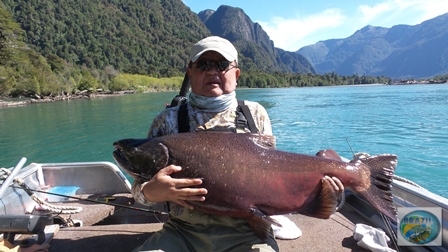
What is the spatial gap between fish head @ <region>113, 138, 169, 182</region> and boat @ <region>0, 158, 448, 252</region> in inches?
61.1

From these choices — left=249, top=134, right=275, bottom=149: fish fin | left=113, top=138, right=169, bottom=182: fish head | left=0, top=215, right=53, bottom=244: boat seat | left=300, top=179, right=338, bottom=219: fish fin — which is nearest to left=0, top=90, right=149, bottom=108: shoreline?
left=0, top=215, right=53, bottom=244: boat seat

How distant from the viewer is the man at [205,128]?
257cm

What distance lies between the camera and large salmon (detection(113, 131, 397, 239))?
2410 millimetres

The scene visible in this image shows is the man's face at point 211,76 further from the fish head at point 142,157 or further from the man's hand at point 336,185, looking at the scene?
the man's hand at point 336,185

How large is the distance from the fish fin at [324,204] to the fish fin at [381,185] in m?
0.25

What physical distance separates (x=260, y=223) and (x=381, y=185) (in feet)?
2.98

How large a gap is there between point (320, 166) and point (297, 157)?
0.17 meters

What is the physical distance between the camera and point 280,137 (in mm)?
20594

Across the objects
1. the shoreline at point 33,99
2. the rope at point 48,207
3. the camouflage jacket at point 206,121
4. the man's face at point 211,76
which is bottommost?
the shoreline at point 33,99

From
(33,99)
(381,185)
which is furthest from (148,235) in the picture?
(33,99)

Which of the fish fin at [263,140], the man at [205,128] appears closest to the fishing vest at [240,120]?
the man at [205,128]

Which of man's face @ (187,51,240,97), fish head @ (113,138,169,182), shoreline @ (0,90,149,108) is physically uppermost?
man's face @ (187,51,240,97)

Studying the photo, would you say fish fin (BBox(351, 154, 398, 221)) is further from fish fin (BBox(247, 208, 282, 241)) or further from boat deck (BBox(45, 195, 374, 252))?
boat deck (BBox(45, 195, 374, 252))

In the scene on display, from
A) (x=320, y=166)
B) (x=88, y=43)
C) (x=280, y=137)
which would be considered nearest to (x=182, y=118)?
(x=320, y=166)
